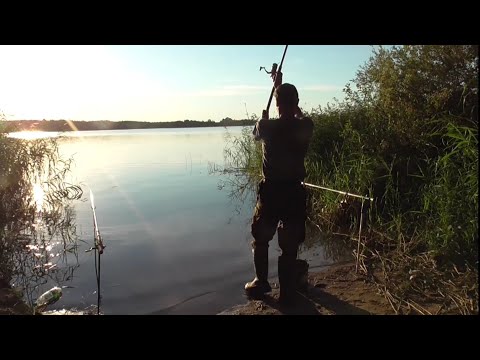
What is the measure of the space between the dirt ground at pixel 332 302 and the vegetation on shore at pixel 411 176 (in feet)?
0.55

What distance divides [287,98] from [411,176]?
390 cm

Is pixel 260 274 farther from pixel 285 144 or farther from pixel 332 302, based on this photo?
pixel 285 144

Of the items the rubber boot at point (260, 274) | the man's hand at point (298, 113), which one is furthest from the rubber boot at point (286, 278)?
the man's hand at point (298, 113)

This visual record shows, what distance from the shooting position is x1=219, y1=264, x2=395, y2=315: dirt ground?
4.02 metres

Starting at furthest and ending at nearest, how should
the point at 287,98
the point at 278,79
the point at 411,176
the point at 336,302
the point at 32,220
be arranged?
the point at 32,220 → the point at 411,176 → the point at 278,79 → the point at 336,302 → the point at 287,98

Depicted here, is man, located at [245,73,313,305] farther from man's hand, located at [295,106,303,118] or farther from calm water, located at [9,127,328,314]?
calm water, located at [9,127,328,314]

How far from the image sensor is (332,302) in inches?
167

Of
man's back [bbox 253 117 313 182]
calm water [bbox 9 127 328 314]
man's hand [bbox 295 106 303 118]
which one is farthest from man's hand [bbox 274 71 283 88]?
calm water [bbox 9 127 328 314]

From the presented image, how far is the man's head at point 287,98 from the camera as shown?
3959 mm

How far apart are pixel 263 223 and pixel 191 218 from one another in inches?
197

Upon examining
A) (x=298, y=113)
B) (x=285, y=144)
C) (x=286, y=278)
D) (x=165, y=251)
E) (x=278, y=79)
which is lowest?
(x=165, y=251)

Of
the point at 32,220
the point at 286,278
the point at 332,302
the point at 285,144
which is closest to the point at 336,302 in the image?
the point at 332,302

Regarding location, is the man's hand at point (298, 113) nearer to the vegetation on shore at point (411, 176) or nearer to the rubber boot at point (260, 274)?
the rubber boot at point (260, 274)

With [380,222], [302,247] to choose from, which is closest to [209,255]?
[302,247]
